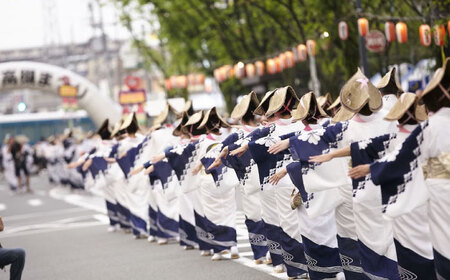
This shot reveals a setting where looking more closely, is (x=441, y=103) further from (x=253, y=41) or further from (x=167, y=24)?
(x=167, y=24)

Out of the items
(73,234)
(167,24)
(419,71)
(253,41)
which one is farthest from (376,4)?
(73,234)

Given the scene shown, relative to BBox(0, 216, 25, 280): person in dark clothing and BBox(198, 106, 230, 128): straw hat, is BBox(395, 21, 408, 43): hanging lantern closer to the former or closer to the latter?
BBox(198, 106, 230, 128): straw hat

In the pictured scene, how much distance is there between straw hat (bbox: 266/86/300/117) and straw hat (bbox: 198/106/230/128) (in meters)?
2.05

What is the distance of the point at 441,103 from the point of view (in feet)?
19.7

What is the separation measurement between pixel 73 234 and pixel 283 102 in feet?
24.1

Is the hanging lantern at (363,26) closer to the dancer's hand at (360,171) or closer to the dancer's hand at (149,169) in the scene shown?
the dancer's hand at (149,169)

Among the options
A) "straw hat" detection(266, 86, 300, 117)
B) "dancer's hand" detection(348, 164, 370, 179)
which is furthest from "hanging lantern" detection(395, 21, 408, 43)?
"dancer's hand" detection(348, 164, 370, 179)

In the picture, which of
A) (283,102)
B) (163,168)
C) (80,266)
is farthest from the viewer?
(163,168)

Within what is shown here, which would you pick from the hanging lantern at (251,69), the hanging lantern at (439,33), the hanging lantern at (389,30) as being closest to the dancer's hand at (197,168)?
the hanging lantern at (439,33)

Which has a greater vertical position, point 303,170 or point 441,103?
point 441,103

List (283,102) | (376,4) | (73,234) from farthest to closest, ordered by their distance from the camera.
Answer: (376,4), (73,234), (283,102)

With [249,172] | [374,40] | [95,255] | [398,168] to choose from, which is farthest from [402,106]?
[374,40]

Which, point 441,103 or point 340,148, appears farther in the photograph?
point 340,148

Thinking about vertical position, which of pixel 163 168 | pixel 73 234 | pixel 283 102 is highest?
pixel 283 102
